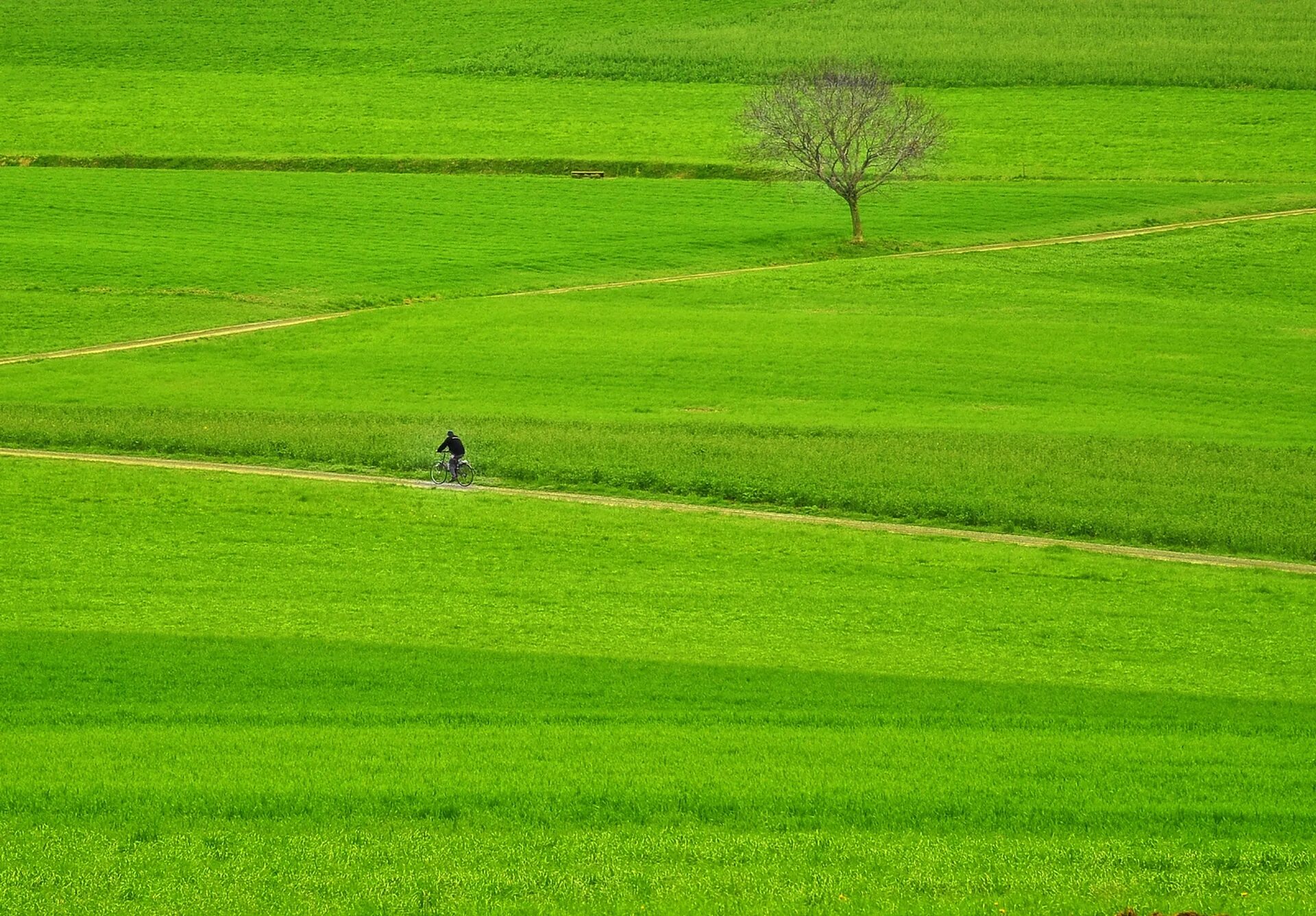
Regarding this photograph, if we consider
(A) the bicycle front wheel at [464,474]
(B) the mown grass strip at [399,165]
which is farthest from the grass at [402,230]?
(A) the bicycle front wheel at [464,474]

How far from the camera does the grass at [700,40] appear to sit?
309ft

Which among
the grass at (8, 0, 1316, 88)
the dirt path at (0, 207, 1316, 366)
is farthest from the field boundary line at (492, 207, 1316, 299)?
the grass at (8, 0, 1316, 88)

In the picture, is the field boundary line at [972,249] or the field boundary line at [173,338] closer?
the field boundary line at [173,338]

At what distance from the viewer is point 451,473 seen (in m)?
32.4

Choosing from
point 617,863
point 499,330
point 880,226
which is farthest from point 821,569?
point 880,226

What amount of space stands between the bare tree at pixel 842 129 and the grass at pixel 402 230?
2.68 m

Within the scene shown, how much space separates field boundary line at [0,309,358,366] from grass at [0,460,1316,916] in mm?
19999

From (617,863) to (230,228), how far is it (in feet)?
190

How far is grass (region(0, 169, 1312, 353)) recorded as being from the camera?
2126 inches

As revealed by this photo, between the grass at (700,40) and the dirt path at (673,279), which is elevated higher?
the grass at (700,40)

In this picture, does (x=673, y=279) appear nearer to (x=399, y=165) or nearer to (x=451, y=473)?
(x=399, y=165)

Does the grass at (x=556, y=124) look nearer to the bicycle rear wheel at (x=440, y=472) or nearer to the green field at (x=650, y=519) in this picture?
the green field at (x=650, y=519)

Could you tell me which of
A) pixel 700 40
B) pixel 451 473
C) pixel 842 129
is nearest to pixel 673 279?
pixel 842 129

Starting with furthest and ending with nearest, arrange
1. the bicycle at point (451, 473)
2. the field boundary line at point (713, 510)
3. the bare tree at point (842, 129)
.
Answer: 1. the bare tree at point (842, 129)
2. the bicycle at point (451, 473)
3. the field boundary line at point (713, 510)
